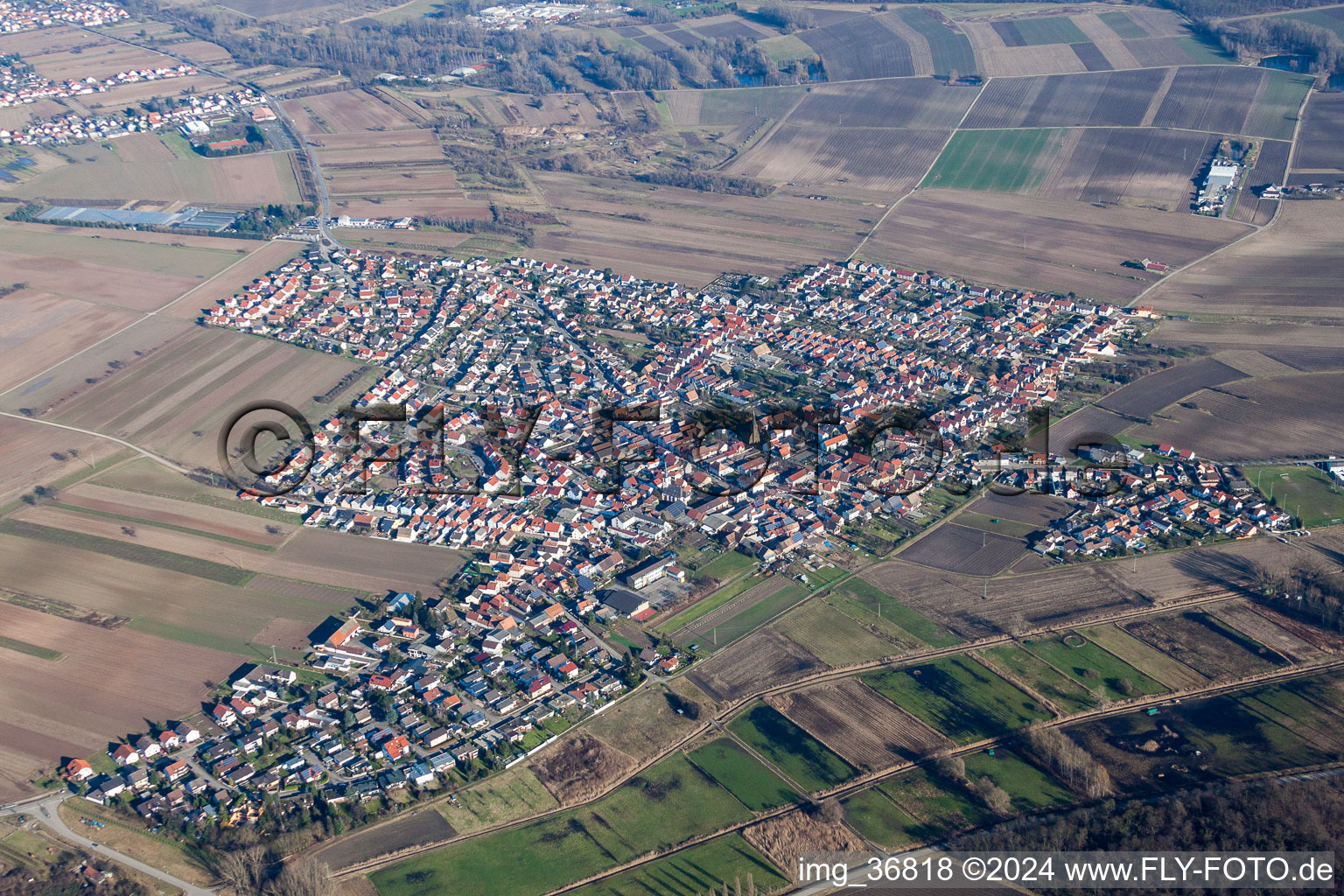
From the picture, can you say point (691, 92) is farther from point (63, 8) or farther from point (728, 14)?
point (63, 8)

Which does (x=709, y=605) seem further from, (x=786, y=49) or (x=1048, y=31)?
(x=1048, y=31)

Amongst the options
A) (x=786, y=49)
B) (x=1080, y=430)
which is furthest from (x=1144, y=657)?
(x=786, y=49)

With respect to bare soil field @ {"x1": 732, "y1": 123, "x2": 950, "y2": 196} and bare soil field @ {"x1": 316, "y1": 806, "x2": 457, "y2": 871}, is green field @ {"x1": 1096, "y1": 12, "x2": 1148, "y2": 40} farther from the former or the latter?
bare soil field @ {"x1": 316, "y1": 806, "x2": 457, "y2": 871}

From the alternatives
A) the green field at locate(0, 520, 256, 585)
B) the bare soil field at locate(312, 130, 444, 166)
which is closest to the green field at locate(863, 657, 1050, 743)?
the green field at locate(0, 520, 256, 585)

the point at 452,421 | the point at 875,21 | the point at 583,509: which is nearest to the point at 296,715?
the point at 583,509

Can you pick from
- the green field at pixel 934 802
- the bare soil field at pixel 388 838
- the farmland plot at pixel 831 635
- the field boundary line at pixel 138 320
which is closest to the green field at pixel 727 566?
the farmland plot at pixel 831 635

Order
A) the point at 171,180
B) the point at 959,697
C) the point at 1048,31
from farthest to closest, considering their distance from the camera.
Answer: the point at 1048,31 < the point at 171,180 < the point at 959,697
